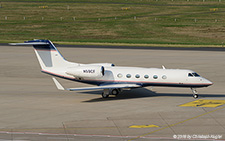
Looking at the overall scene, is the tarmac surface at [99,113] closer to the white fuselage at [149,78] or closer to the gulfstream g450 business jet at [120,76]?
the gulfstream g450 business jet at [120,76]

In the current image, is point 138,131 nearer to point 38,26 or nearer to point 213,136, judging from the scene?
point 213,136

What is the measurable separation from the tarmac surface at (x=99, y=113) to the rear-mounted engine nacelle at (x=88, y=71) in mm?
2212

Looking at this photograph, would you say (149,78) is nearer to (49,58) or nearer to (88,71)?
(88,71)

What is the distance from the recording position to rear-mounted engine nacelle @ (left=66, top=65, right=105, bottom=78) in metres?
37.4

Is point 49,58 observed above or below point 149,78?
above

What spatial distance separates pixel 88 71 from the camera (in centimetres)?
3741

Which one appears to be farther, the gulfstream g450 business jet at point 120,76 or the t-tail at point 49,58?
the t-tail at point 49,58

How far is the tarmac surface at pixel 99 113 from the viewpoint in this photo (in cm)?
2698

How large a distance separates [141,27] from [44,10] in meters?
35.5

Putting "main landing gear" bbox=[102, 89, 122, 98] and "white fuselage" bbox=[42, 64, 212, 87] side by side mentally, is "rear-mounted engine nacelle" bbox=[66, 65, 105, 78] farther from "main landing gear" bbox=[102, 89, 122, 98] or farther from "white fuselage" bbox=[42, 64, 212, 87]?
"main landing gear" bbox=[102, 89, 122, 98]

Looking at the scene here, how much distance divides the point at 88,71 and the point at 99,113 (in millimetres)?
6011

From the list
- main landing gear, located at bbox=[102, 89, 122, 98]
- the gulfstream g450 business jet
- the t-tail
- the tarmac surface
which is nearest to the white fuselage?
the gulfstream g450 business jet

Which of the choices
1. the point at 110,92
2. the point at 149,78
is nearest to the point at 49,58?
the point at 110,92

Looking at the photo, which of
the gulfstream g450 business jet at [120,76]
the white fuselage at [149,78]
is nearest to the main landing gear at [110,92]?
the gulfstream g450 business jet at [120,76]
